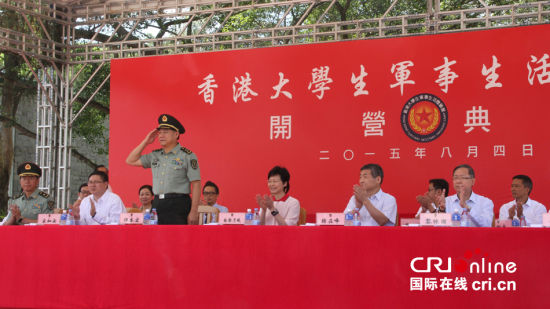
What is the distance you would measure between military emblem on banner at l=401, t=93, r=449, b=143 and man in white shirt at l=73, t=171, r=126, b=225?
305 cm

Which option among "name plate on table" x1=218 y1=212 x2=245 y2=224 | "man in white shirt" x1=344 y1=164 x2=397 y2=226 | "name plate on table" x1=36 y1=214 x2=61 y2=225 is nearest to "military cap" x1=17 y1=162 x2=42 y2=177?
"name plate on table" x1=36 y1=214 x2=61 y2=225

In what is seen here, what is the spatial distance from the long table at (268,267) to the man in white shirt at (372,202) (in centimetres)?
73

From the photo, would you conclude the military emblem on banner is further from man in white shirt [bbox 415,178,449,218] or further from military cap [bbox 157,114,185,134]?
military cap [bbox 157,114,185,134]

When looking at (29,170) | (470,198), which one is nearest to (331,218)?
(470,198)

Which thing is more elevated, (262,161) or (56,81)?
(56,81)

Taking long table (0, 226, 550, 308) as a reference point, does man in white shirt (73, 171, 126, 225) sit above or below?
above

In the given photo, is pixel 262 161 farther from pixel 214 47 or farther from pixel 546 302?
pixel 546 302

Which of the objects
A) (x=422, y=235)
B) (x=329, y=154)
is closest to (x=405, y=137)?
(x=329, y=154)

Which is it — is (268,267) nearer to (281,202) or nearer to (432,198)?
(281,202)

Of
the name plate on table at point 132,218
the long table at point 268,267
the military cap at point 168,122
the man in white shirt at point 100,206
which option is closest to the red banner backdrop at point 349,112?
the man in white shirt at point 100,206

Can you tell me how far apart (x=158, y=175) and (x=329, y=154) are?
270 cm

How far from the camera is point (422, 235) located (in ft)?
9.50

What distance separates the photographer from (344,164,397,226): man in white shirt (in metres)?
3.71

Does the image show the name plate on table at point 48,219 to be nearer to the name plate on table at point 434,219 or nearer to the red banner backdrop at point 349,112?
the name plate on table at point 434,219
